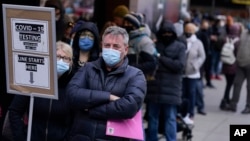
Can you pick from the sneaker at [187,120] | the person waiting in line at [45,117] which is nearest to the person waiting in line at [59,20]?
the person waiting in line at [45,117]

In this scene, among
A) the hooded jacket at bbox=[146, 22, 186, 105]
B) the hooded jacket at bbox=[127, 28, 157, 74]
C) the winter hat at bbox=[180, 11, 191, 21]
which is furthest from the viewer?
the winter hat at bbox=[180, 11, 191, 21]

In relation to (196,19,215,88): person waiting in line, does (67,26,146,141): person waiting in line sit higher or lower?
higher

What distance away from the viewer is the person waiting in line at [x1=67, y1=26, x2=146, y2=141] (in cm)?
399

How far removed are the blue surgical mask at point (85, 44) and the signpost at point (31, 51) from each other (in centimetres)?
125

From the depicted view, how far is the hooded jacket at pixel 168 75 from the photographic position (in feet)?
23.0

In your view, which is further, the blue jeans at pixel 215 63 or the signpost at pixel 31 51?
the blue jeans at pixel 215 63

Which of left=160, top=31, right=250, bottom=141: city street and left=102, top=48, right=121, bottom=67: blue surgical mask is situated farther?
left=160, top=31, right=250, bottom=141: city street

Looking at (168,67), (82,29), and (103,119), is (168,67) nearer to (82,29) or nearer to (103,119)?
(82,29)

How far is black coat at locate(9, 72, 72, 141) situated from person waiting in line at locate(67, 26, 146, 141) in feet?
0.39

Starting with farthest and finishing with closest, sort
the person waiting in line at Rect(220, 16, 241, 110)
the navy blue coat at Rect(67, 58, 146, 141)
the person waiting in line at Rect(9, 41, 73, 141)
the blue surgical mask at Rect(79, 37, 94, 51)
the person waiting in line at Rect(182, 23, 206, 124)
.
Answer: the person waiting in line at Rect(220, 16, 241, 110)
the person waiting in line at Rect(182, 23, 206, 124)
the blue surgical mask at Rect(79, 37, 94, 51)
the person waiting in line at Rect(9, 41, 73, 141)
the navy blue coat at Rect(67, 58, 146, 141)

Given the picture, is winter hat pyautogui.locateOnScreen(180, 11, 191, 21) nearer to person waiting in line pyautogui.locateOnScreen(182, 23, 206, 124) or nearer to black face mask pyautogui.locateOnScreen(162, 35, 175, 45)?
person waiting in line pyautogui.locateOnScreen(182, 23, 206, 124)

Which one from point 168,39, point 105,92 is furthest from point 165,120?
point 105,92

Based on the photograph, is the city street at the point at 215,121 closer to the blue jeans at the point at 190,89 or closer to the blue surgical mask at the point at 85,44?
the blue jeans at the point at 190,89

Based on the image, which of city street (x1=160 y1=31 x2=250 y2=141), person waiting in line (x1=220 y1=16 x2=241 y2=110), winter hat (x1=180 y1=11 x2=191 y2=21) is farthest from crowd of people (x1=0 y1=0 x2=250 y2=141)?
winter hat (x1=180 y1=11 x2=191 y2=21)
